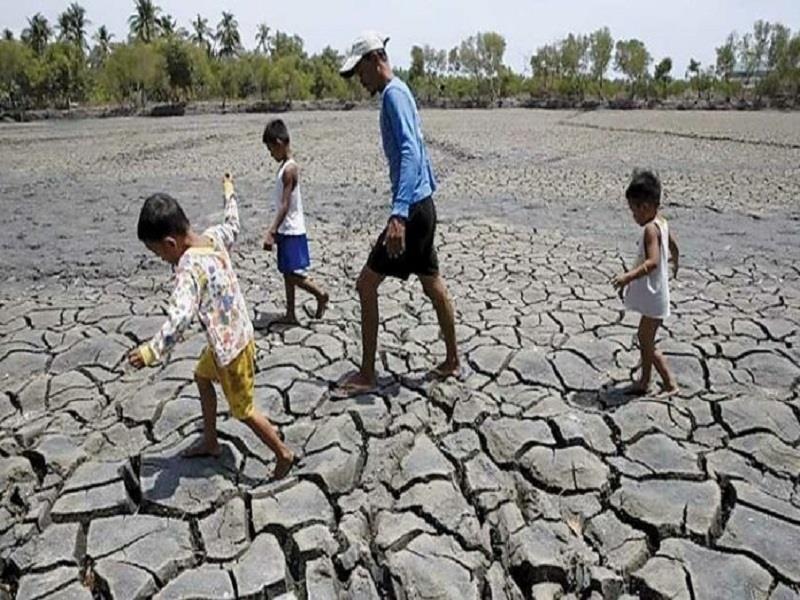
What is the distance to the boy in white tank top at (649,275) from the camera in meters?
3.31

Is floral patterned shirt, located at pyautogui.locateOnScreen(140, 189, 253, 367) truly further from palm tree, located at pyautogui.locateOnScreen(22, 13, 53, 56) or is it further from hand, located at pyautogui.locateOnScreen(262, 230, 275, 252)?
palm tree, located at pyautogui.locateOnScreen(22, 13, 53, 56)

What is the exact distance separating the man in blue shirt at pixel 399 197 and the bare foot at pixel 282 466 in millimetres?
734

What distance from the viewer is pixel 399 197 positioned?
10.6 ft

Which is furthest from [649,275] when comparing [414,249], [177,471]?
[177,471]

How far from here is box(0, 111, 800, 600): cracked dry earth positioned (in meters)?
2.61

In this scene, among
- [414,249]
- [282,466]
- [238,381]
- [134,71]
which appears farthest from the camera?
[134,71]

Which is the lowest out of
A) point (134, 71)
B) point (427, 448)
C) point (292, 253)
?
point (427, 448)

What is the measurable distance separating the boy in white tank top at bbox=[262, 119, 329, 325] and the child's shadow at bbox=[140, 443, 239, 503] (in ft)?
5.00

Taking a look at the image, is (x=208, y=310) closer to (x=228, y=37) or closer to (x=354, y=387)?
(x=354, y=387)

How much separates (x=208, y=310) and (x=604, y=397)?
2.24 metres

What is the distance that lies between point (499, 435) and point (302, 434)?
39.4 inches

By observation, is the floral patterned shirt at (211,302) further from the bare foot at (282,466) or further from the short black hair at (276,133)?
the short black hair at (276,133)

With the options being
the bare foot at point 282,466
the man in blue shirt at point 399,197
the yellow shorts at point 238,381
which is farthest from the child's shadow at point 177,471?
the man in blue shirt at point 399,197

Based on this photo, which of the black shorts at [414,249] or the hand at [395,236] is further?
the black shorts at [414,249]
